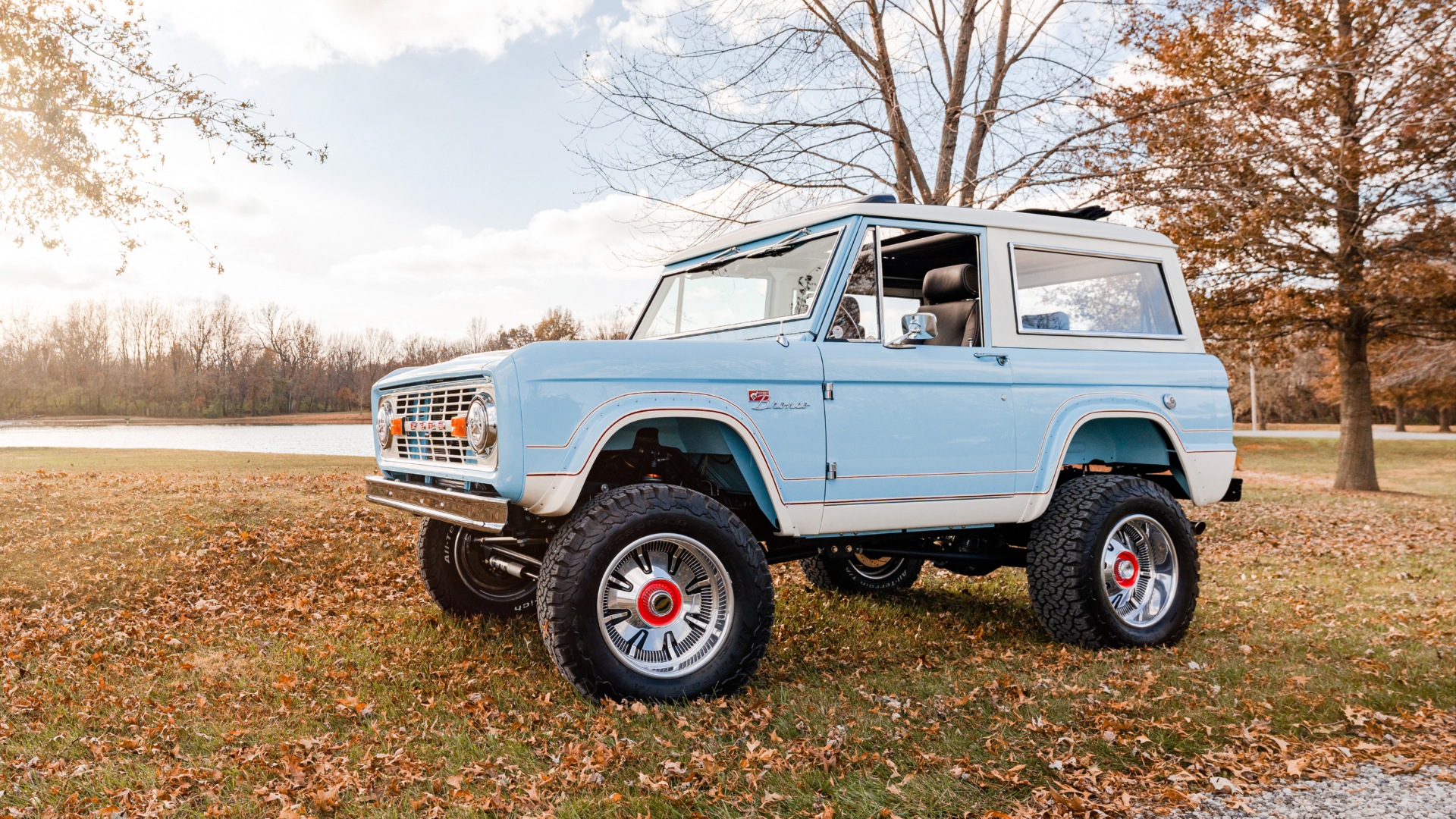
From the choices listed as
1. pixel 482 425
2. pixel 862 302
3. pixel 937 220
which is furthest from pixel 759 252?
pixel 482 425

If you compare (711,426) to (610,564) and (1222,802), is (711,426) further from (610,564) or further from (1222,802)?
(1222,802)

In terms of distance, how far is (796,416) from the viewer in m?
4.62

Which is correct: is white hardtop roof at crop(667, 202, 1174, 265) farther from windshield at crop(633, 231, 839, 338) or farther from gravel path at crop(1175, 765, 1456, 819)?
gravel path at crop(1175, 765, 1456, 819)

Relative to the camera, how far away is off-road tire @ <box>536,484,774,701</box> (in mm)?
4199

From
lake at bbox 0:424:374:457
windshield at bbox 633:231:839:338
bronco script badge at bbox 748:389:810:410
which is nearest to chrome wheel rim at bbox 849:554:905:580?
windshield at bbox 633:231:839:338

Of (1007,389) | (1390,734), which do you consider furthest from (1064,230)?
(1390,734)

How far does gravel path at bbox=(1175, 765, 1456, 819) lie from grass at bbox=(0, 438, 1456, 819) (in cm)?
14

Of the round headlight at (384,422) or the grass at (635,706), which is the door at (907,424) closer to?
the grass at (635,706)

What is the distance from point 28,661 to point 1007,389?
6.11 m

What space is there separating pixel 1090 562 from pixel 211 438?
34.7 m

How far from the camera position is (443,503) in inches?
176

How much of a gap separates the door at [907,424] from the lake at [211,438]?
15439 mm

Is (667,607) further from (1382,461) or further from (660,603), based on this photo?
(1382,461)

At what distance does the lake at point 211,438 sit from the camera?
2550 centimetres
